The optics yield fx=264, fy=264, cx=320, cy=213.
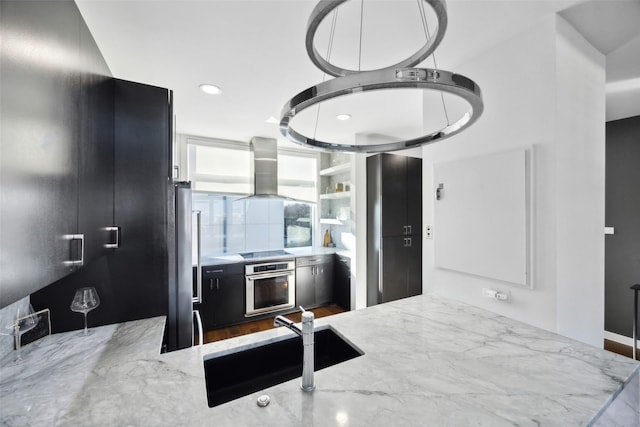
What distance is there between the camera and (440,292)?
200 cm

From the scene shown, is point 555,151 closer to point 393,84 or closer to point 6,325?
point 393,84

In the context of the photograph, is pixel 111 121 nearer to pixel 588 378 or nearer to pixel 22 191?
pixel 22 191

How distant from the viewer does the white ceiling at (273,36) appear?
Answer: 1358mm

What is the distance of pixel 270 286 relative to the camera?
3553 millimetres

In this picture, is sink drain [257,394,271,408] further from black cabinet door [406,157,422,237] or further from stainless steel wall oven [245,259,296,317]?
black cabinet door [406,157,422,237]

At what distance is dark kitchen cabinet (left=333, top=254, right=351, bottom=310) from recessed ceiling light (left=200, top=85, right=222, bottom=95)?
2.59m

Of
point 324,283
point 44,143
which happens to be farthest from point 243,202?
point 44,143

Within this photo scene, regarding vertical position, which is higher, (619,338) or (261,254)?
(261,254)

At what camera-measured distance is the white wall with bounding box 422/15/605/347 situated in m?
1.42

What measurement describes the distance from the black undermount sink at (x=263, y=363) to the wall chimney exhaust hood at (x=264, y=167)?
2.62m

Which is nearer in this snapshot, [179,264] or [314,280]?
[179,264]

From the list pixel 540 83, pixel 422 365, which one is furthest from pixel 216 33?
pixel 422 365

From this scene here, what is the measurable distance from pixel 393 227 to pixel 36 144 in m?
3.25

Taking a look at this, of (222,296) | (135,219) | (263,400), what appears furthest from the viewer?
(222,296)
